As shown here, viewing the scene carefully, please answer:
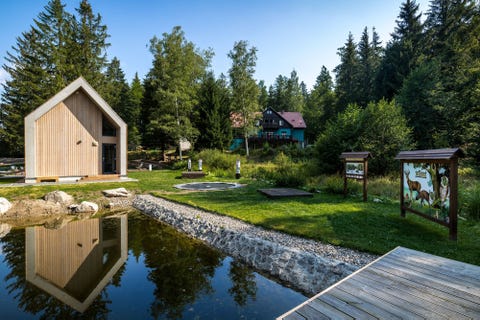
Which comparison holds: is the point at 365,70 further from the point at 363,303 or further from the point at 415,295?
the point at 363,303

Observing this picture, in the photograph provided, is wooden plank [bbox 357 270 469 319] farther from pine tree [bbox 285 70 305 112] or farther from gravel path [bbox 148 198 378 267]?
pine tree [bbox 285 70 305 112]

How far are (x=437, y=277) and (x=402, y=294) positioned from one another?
0.79 meters

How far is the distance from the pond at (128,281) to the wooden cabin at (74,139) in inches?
352

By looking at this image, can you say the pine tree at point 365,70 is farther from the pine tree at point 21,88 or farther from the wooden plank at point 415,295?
the pine tree at point 21,88

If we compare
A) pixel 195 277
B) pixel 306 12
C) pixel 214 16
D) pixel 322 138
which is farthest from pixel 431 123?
pixel 195 277

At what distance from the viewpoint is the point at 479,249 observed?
446 centimetres

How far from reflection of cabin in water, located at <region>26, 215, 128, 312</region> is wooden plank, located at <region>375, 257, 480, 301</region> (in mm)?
4302

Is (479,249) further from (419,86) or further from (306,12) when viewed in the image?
(419,86)

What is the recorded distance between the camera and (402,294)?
9.23 feet

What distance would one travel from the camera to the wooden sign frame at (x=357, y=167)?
8.77 meters

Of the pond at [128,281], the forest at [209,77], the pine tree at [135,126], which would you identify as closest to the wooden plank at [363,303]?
the pond at [128,281]

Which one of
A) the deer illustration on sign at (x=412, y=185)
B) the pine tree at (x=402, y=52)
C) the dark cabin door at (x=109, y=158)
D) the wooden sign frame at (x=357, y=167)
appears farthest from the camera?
the pine tree at (x=402, y=52)

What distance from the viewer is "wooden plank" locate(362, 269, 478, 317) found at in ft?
8.34

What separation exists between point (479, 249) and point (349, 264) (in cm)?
238
